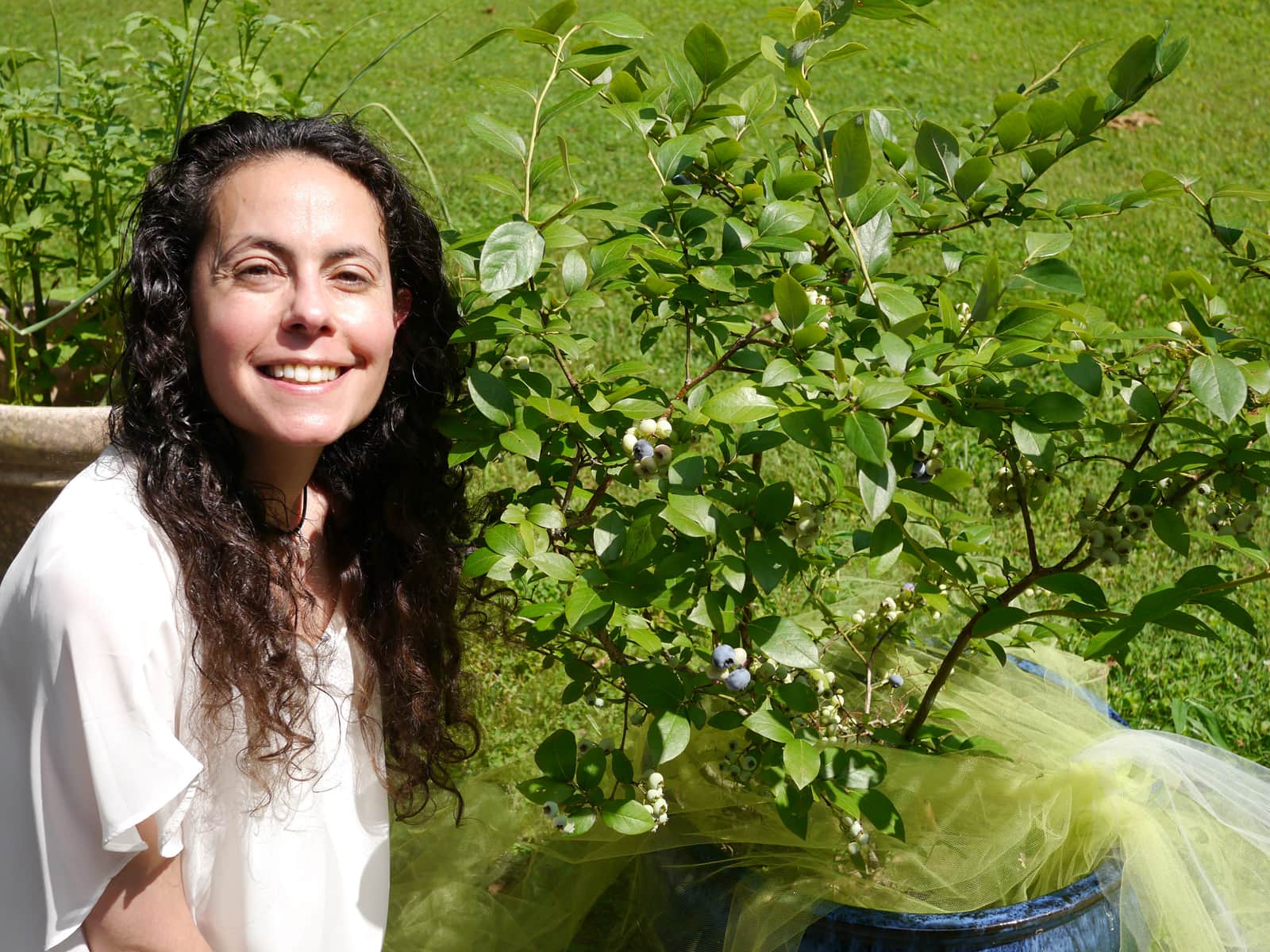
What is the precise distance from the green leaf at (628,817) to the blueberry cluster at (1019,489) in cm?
62

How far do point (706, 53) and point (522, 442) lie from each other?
1.75 ft

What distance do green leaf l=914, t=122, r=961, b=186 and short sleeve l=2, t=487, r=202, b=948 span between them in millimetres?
1067

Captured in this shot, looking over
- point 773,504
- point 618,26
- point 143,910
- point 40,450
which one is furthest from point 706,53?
point 40,450

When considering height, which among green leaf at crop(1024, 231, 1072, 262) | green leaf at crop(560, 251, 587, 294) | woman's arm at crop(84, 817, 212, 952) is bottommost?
woman's arm at crop(84, 817, 212, 952)

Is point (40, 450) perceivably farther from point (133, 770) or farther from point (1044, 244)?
point (1044, 244)

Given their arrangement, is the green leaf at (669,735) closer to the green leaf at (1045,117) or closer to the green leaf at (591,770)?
the green leaf at (591,770)

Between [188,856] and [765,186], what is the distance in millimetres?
1188

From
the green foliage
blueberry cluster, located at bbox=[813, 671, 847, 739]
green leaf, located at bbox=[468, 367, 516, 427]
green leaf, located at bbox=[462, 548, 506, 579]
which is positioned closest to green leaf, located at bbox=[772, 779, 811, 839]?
blueberry cluster, located at bbox=[813, 671, 847, 739]

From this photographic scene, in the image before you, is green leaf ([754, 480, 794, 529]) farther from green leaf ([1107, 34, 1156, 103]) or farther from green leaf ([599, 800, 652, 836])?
green leaf ([1107, 34, 1156, 103])

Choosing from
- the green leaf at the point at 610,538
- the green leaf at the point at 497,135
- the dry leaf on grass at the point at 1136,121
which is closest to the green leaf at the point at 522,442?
the green leaf at the point at 610,538

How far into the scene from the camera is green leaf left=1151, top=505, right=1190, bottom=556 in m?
1.40

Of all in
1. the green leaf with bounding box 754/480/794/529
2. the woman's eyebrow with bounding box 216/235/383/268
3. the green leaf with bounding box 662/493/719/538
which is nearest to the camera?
the green leaf with bounding box 662/493/719/538

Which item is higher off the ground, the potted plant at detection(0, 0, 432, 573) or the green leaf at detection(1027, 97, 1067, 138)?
the green leaf at detection(1027, 97, 1067, 138)

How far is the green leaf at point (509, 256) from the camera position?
1.30 meters
